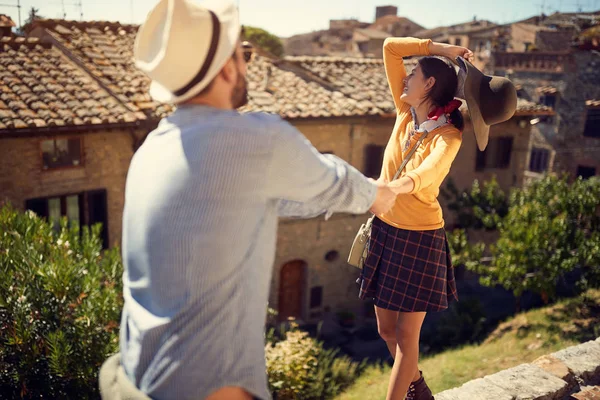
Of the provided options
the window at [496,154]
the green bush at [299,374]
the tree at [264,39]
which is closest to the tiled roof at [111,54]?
the green bush at [299,374]

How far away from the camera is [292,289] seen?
13.0 m

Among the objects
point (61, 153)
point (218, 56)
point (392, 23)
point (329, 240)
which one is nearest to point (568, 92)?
point (329, 240)

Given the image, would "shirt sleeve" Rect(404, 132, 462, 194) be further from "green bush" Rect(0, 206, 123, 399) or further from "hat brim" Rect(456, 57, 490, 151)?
"green bush" Rect(0, 206, 123, 399)

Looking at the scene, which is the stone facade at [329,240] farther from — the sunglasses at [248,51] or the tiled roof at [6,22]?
the tiled roof at [6,22]

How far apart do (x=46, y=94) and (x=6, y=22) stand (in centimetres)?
383

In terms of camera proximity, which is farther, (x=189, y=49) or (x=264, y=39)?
(x=264, y=39)

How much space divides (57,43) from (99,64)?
1.14m

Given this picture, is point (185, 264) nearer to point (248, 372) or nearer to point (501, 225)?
point (248, 372)

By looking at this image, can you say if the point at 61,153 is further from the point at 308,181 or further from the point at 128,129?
the point at 308,181

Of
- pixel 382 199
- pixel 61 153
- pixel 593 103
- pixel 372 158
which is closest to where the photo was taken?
pixel 382 199

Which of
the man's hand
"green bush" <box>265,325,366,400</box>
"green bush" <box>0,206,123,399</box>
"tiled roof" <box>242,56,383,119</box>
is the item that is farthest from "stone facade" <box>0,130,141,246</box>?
the man's hand

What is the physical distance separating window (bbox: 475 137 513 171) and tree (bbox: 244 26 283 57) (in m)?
15.7

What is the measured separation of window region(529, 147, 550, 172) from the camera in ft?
81.1

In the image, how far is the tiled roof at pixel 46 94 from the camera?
27.6 feet
